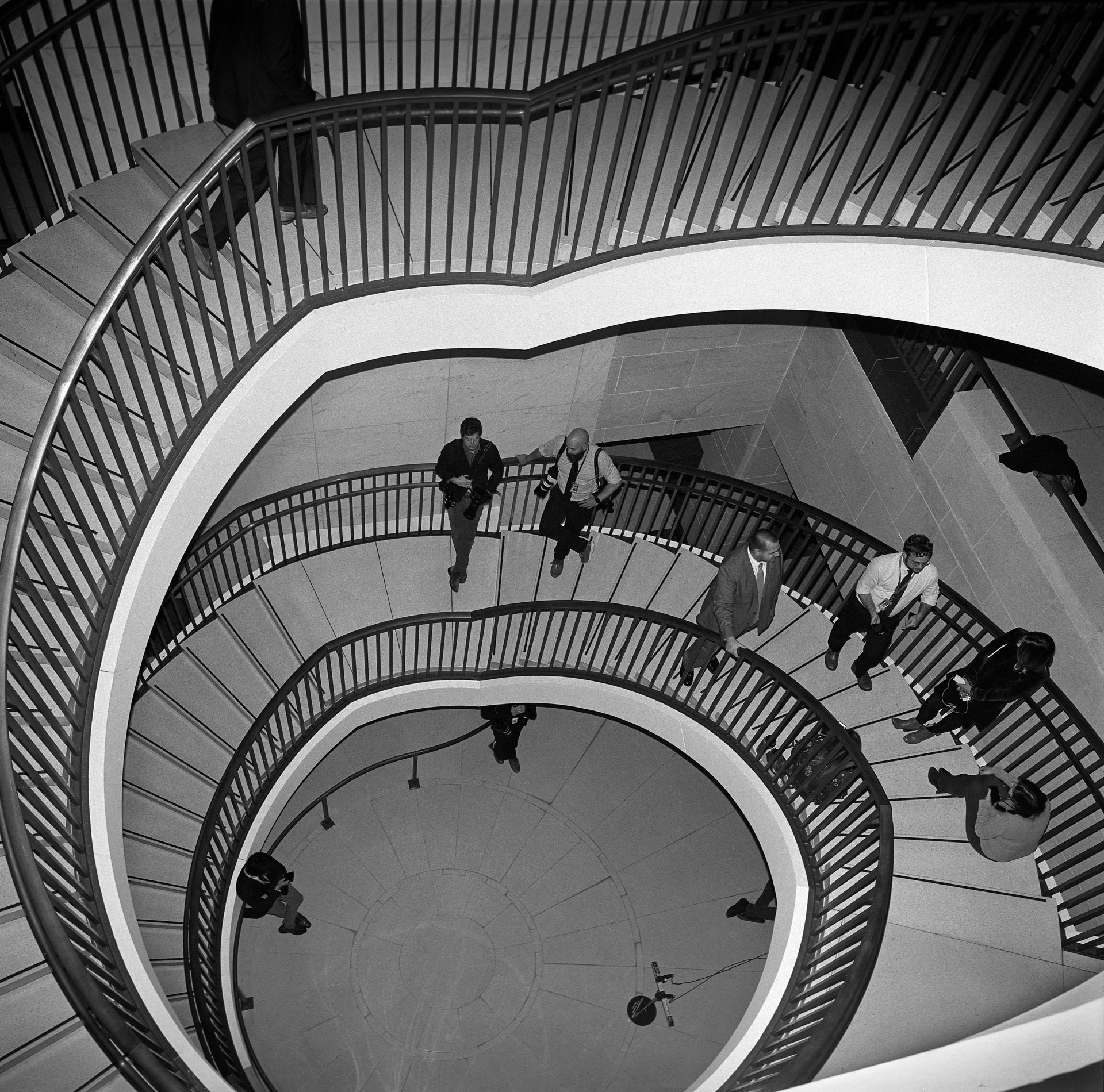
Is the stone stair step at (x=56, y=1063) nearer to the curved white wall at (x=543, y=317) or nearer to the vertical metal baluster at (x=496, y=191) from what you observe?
the curved white wall at (x=543, y=317)

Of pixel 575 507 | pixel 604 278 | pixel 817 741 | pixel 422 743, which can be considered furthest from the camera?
pixel 422 743

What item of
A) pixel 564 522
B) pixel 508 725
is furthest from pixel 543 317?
pixel 508 725

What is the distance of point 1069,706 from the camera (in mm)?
7711

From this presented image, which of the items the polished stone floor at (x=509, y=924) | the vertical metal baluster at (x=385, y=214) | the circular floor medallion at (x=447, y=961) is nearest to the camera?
the vertical metal baluster at (x=385, y=214)

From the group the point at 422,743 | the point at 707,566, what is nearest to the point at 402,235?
the point at 707,566

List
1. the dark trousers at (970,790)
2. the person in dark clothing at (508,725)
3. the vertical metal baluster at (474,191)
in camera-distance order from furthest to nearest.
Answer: the person in dark clothing at (508,725) → the dark trousers at (970,790) → the vertical metal baluster at (474,191)

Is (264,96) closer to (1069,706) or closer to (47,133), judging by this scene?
(47,133)

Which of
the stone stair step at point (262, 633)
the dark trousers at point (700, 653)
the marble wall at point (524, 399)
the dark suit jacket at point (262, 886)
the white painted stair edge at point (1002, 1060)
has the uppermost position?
the marble wall at point (524, 399)

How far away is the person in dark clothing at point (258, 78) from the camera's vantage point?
20.5 ft

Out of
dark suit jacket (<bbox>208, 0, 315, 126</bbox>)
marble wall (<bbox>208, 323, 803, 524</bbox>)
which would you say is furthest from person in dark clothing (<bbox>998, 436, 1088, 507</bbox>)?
dark suit jacket (<bbox>208, 0, 315, 126</bbox>)

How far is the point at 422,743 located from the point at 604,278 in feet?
26.6

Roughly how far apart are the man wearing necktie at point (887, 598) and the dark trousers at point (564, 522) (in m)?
2.64

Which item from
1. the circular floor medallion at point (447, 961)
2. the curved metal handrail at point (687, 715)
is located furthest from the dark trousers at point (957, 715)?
the circular floor medallion at point (447, 961)

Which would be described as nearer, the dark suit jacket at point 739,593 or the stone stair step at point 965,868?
the stone stair step at point 965,868
